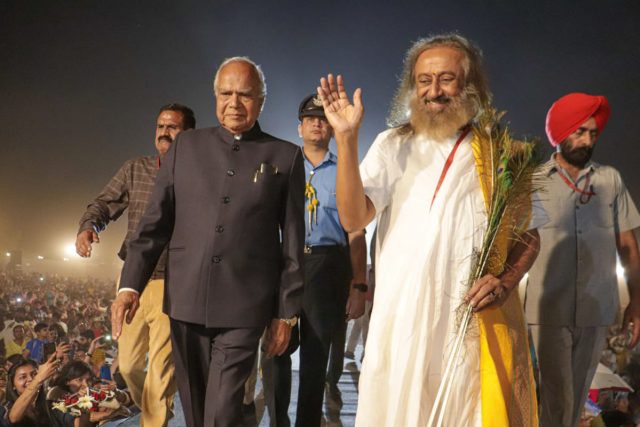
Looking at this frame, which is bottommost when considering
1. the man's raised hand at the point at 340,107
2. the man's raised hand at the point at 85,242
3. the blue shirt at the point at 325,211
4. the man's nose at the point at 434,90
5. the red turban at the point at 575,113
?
the man's raised hand at the point at 85,242

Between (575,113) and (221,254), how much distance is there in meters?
2.53

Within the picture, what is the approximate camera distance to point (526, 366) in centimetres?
224

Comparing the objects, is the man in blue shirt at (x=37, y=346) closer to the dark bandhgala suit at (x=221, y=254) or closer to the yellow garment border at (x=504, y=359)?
the dark bandhgala suit at (x=221, y=254)

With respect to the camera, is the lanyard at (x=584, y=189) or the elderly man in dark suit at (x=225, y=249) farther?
the lanyard at (x=584, y=189)

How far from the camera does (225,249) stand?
2.37 metres

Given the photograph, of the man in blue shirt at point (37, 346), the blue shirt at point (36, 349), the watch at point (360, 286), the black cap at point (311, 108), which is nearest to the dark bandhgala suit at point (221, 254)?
the watch at point (360, 286)

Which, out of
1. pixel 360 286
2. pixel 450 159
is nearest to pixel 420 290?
pixel 450 159

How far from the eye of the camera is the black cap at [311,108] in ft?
12.5

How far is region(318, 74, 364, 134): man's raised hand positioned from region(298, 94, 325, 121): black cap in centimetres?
145

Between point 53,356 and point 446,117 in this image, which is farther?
point 53,356

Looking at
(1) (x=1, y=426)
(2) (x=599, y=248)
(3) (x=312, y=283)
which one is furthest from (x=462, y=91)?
(1) (x=1, y=426)

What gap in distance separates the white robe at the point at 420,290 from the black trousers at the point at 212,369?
55 cm

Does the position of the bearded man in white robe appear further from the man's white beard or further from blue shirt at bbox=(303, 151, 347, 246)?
blue shirt at bbox=(303, 151, 347, 246)

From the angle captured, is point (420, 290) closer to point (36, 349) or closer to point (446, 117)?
point (446, 117)
